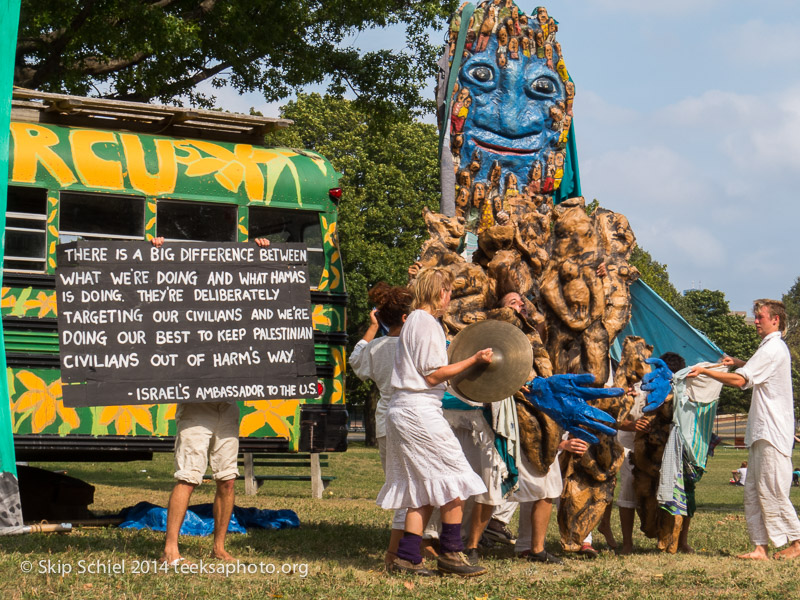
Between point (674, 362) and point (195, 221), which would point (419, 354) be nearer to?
point (674, 362)

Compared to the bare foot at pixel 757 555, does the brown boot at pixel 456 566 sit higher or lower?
higher

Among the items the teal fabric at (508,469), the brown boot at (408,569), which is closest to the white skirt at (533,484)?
the teal fabric at (508,469)

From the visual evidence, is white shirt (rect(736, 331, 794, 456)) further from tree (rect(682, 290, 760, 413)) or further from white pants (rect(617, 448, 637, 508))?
tree (rect(682, 290, 760, 413))

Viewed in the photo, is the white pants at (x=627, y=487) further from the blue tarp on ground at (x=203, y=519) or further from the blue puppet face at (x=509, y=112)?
the blue tarp on ground at (x=203, y=519)

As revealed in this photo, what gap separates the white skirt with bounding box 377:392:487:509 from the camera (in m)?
6.15

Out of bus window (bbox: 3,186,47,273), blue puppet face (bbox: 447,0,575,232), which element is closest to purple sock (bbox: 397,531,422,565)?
blue puppet face (bbox: 447,0,575,232)

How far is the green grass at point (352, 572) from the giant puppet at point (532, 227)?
94cm

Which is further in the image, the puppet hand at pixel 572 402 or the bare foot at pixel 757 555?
the bare foot at pixel 757 555

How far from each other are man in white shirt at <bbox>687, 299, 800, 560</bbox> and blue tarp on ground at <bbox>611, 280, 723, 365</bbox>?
2.72 ft

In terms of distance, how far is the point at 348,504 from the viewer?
12.1 meters

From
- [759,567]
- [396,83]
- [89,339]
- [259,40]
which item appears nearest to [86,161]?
[89,339]

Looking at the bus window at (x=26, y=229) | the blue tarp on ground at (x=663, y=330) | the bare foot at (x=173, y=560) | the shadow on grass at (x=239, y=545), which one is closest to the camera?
the bare foot at (x=173, y=560)

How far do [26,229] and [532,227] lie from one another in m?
4.01

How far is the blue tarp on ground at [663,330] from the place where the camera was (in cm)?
875
